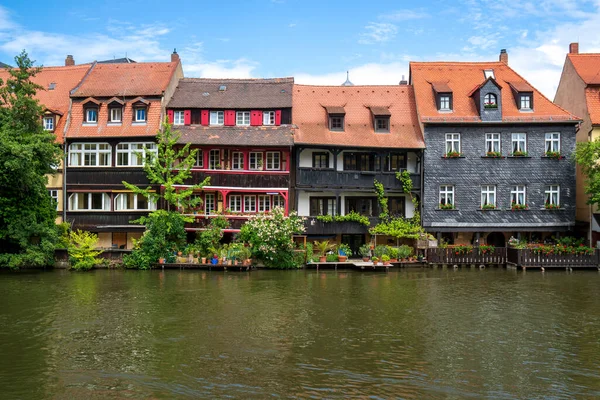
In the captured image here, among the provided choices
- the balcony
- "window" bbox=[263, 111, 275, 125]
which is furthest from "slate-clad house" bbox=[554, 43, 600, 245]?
"window" bbox=[263, 111, 275, 125]

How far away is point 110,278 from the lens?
33031 mm

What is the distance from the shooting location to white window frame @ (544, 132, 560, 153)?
4031 centimetres

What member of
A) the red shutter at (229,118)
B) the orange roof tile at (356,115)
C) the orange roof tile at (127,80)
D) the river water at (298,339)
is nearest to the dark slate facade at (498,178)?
the orange roof tile at (356,115)

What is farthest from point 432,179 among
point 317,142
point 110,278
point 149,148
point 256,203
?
point 110,278

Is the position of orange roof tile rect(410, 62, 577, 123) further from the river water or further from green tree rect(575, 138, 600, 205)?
the river water

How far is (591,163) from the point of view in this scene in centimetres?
3744

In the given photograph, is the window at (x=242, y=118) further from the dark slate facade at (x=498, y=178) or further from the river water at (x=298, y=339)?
the river water at (x=298, y=339)

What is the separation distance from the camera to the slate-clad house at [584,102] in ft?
131

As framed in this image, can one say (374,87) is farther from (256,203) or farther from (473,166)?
(256,203)

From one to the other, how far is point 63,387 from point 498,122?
1334 inches

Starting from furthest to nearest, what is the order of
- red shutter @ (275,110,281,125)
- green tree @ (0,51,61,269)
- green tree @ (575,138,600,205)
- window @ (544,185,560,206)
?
1. red shutter @ (275,110,281,125)
2. window @ (544,185,560,206)
3. green tree @ (575,138,600,205)
4. green tree @ (0,51,61,269)

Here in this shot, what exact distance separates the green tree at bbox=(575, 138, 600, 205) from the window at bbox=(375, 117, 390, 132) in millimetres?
12854

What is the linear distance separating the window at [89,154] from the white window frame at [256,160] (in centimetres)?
992

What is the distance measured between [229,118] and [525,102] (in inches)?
846
